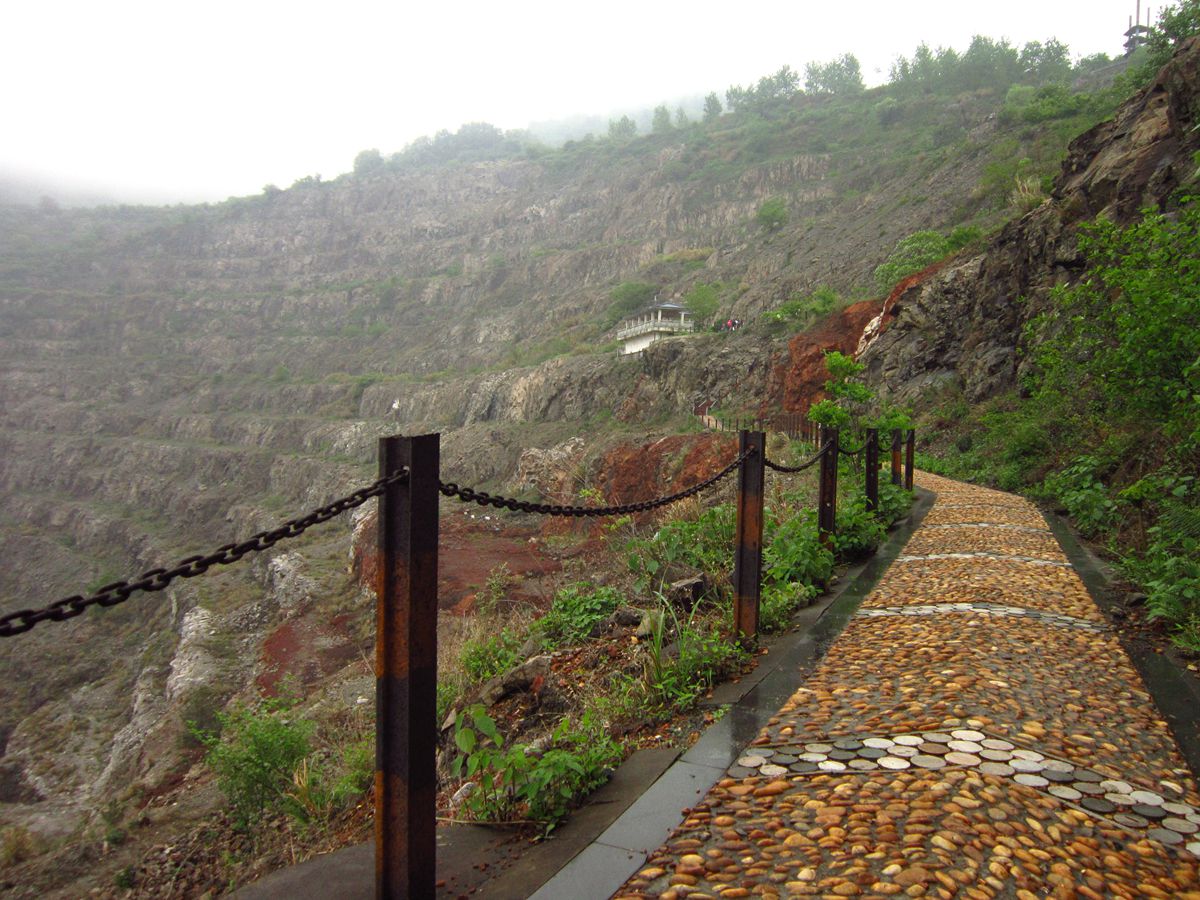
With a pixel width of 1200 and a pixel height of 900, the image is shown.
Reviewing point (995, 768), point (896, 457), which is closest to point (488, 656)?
point (995, 768)

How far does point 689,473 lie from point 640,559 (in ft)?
61.2

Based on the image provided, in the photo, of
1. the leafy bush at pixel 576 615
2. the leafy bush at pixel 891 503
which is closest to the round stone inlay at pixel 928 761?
the leafy bush at pixel 576 615

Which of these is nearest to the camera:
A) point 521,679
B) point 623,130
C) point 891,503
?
point 521,679

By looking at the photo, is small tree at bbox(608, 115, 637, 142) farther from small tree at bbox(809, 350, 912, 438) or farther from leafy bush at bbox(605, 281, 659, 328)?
small tree at bbox(809, 350, 912, 438)

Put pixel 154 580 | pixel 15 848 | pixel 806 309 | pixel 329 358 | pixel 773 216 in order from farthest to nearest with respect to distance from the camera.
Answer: pixel 329 358, pixel 773 216, pixel 806 309, pixel 15 848, pixel 154 580

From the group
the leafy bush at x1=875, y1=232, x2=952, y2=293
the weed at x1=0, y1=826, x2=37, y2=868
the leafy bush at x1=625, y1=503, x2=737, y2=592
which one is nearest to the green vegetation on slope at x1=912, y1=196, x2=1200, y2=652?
the leafy bush at x1=625, y1=503, x2=737, y2=592

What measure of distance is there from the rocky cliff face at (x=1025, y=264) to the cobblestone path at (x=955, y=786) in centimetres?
1061

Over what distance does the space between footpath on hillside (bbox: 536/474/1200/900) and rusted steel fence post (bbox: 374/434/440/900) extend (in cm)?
47

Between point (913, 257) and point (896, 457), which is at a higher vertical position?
point (913, 257)

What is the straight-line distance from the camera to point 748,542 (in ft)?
15.4

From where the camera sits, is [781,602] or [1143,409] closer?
[781,602]

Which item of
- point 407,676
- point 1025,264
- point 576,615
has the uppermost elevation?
point 1025,264

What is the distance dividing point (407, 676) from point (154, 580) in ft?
2.51

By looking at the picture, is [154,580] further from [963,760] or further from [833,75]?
[833,75]
